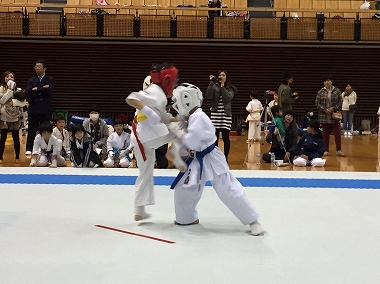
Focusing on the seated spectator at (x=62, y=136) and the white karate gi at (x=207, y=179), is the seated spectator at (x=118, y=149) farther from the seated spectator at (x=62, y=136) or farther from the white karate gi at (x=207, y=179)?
the white karate gi at (x=207, y=179)

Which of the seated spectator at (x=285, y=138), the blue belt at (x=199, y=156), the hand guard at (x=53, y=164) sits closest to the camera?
the blue belt at (x=199, y=156)

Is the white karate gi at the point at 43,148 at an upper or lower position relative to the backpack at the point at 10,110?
lower

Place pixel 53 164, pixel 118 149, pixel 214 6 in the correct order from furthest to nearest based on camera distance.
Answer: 1. pixel 214 6
2. pixel 118 149
3. pixel 53 164

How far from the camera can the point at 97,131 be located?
842cm

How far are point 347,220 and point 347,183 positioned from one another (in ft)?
6.48

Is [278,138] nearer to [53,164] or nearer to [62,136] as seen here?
[62,136]

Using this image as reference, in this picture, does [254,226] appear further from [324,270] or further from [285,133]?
[285,133]

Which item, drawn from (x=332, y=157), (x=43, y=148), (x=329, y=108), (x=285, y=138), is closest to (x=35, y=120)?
(x=43, y=148)

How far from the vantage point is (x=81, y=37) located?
48.4 feet

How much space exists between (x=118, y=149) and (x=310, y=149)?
3.33 m

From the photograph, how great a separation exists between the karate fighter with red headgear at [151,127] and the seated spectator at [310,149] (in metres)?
4.41

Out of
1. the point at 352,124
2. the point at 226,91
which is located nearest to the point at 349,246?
the point at 226,91

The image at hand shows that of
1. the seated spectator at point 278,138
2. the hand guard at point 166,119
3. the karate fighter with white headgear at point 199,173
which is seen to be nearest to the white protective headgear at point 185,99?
the karate fighter with white headgear at point 199,173

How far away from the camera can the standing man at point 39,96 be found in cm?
820
